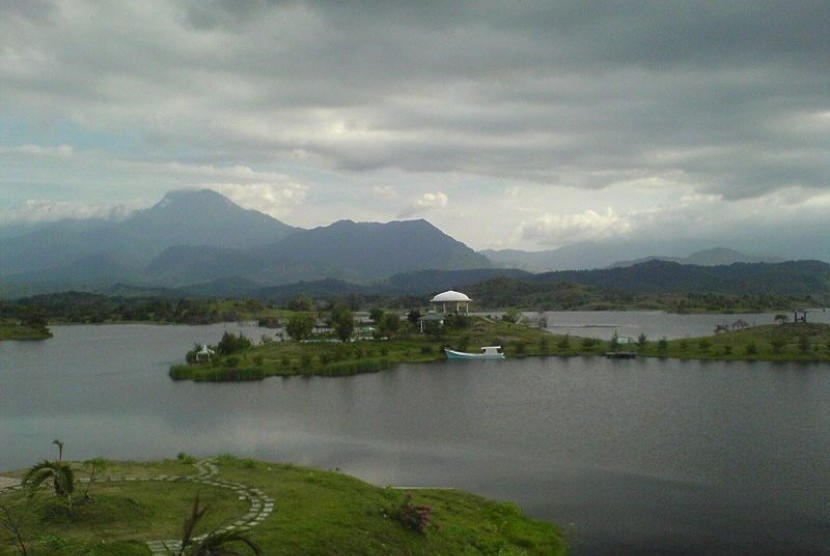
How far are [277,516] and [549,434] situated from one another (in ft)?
65.3

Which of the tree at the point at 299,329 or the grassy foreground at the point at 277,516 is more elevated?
the tree at the point at 299,329

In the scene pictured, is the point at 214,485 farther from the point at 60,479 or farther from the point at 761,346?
the point at 761,346

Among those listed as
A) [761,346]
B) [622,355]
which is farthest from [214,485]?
[761,346]

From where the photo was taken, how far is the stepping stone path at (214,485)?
44.6ft

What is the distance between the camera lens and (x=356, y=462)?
95.3 ft

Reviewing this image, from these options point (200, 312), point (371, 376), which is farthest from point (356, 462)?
point (200, 312)

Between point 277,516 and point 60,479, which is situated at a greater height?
point 60,479

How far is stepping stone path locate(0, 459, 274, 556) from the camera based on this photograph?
1360 cm

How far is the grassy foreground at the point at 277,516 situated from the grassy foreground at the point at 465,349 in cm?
4022

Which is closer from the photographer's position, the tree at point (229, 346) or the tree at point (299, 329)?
the tree at point (229, 346)

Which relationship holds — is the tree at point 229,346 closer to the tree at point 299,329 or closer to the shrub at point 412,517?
the tree at point 299,329

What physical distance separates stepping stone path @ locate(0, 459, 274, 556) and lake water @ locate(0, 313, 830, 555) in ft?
23.8

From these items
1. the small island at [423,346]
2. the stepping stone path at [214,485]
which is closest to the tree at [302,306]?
the small island at [423,346]

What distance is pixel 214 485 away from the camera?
19.0 m
